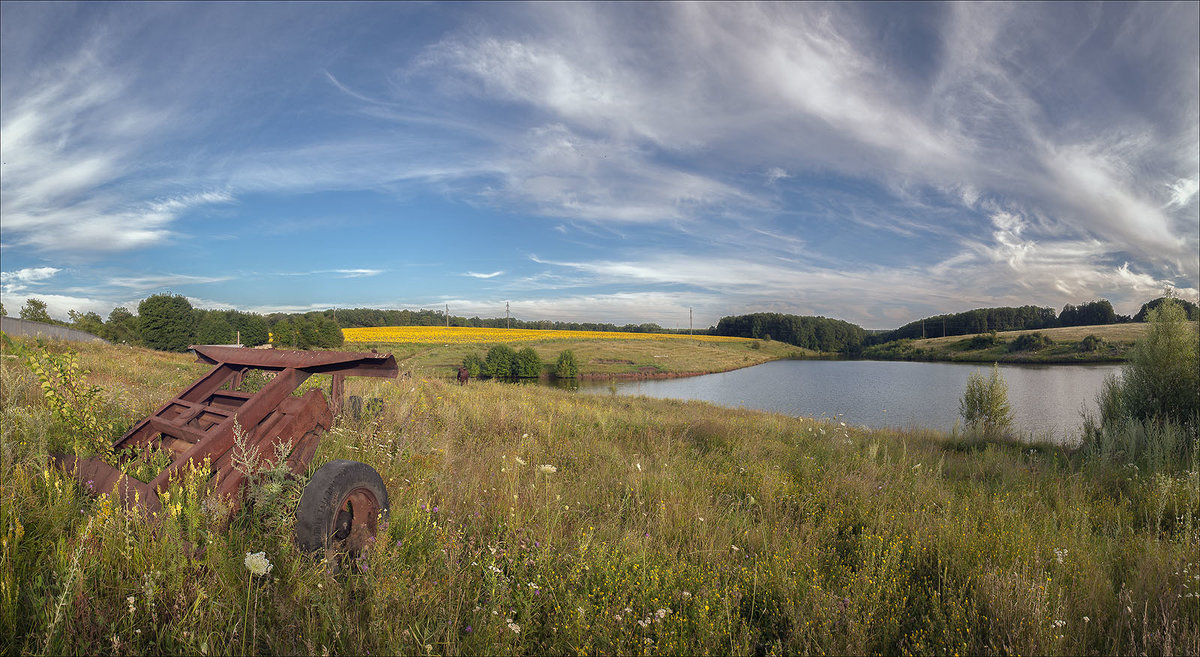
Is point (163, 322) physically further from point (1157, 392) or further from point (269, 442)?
point (1157, 392)

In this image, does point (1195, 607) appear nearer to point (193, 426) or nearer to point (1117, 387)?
point (193, 426)

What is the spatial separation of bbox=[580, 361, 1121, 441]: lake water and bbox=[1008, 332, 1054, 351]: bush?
16.1 metres

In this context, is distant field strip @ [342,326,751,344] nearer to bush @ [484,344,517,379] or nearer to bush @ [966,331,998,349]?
bush @ [484,344,517,379]

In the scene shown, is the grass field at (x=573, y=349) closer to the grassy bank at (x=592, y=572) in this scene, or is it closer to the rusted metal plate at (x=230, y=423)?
the rusted metal plate at (x=230, y=423)

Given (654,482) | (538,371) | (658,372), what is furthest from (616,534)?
(658,372)

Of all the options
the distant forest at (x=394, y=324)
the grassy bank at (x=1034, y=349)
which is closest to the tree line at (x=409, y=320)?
the distant forest at (x=394, y=324)

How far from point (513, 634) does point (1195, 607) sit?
4.47 metres

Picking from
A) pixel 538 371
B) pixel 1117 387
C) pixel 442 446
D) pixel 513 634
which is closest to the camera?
pixel 513 634

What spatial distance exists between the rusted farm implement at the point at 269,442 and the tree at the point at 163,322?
8860 centimetres

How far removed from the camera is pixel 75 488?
3.08 m

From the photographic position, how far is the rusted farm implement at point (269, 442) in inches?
110

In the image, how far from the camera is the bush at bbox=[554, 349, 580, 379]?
60750mm

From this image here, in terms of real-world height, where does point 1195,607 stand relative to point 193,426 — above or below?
below

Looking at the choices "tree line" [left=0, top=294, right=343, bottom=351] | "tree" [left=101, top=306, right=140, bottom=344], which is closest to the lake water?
"tree line" [left=0, top=294, right=343, bottom=351]
